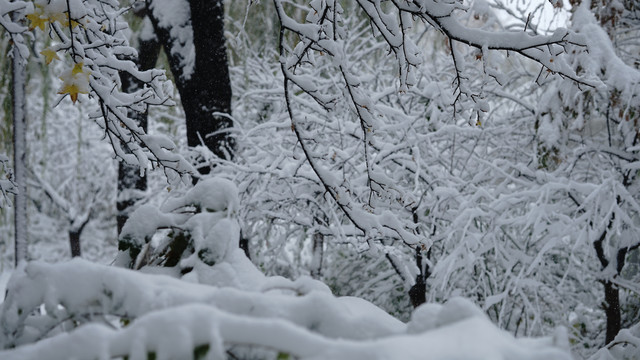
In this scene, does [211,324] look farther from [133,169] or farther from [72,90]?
[133,169]

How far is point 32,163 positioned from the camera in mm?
11508

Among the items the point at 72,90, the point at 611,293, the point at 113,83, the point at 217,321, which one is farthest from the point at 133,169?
the point at 217,321

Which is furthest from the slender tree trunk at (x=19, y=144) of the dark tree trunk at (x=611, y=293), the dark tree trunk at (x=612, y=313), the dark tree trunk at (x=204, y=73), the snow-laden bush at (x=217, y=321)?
the dark tree trunk at (x=612, y=313)

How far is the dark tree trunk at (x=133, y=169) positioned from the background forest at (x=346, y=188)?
34mm

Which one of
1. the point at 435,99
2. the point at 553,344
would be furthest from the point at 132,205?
the point at 553,344

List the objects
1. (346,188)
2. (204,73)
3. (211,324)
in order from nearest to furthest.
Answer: (211,324), (346,188), (204,73)

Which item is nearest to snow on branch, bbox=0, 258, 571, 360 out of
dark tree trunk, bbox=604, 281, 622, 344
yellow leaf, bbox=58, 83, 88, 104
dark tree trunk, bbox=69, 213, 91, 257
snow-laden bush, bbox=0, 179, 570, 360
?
snow-laden bush, bbox=0, 179, 570, 360

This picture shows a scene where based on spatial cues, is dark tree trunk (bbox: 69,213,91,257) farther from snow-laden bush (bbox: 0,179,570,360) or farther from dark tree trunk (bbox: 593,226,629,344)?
snow-laden bush (bbox: 0,179,570,360)

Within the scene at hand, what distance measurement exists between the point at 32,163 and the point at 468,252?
10456mm

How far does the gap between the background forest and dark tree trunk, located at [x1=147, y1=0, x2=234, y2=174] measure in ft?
0.06

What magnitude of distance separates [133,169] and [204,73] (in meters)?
2.65

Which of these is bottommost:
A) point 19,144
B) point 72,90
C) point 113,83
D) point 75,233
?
point 75,233

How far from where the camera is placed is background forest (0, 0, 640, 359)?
3.14ft

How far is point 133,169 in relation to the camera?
21.0 ft
